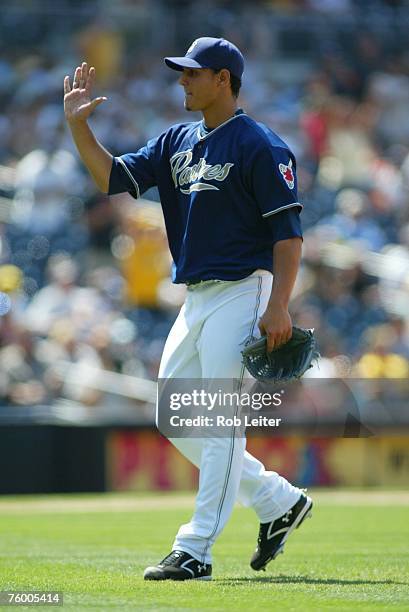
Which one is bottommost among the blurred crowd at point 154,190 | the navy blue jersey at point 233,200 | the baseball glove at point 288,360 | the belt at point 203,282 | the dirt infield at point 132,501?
the dirt infield at point 132,501

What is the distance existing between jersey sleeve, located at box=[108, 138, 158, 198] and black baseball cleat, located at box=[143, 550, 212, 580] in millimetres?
1596

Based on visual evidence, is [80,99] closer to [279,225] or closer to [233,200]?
[233,200]

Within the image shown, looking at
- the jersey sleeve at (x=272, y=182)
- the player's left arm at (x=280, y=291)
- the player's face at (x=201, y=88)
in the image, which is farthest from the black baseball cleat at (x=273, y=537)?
the player's face at (x=201, y=88)

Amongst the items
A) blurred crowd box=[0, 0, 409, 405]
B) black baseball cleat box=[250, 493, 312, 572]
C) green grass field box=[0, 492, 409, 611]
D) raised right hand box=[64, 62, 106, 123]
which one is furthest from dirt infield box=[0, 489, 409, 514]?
raised right hand box=[64, 62, 106, 123]

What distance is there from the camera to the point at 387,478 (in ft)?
40.5

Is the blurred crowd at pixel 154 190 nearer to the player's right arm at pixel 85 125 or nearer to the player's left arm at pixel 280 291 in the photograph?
the player's right arm at pixel 85 125

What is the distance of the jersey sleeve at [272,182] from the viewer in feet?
16.9

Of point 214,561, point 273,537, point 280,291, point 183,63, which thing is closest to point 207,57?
point 183,63

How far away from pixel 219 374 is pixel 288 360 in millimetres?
317

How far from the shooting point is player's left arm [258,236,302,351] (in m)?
5.08

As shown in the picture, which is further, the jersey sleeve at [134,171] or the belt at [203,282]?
the jersey sleeve at [134,171]

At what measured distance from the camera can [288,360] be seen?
5.34m

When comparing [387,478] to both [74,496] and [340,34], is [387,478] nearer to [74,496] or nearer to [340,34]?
[74,496]

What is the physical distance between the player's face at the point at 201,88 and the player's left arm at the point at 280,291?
0.71 meters
